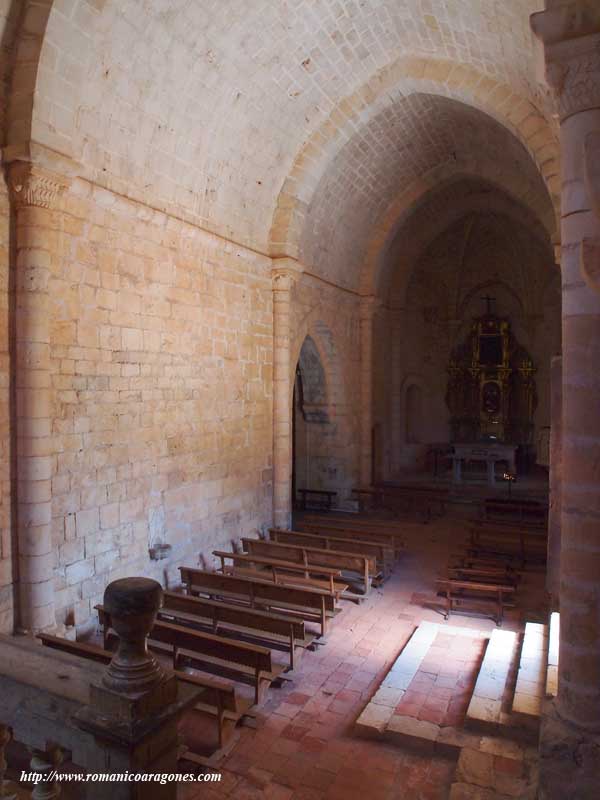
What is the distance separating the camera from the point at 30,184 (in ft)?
21.4

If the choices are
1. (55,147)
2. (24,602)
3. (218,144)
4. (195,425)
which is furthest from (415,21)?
(24,602)

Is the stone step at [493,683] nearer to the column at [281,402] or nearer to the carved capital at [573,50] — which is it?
the carved capital at [573,50]

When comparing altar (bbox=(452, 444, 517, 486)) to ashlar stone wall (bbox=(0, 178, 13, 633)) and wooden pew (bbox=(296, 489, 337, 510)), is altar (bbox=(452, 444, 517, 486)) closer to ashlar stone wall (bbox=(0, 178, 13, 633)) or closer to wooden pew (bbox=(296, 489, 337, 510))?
wooden pew (bbox=(296, 489, 337, 510))

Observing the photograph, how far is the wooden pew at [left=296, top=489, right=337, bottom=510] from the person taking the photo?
14.9 meters

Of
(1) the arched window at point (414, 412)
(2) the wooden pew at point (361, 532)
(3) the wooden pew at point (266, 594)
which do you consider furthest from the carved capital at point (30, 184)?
(1) the arched window at point (414, 412)

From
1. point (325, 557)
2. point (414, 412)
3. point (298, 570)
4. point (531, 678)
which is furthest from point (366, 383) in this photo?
point (531, 678)

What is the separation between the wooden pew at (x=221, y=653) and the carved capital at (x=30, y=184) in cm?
431

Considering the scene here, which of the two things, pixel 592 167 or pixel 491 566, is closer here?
pixel 592 167

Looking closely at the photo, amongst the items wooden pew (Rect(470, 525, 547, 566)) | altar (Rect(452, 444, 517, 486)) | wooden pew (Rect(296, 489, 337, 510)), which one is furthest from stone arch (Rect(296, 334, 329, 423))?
wooden pew (Rect(470, 525, 547, 566))

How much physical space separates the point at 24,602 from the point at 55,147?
5.00 metres

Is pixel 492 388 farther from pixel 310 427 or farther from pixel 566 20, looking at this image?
pixel 566 20

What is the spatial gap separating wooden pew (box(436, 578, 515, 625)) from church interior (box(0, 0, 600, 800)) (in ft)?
0.17

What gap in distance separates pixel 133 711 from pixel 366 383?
13.7 meters

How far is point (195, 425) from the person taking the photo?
31.6ft
